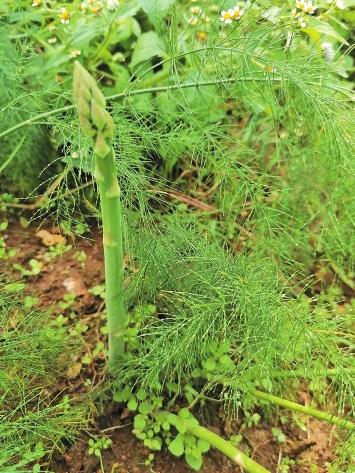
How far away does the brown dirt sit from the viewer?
4.33 ft

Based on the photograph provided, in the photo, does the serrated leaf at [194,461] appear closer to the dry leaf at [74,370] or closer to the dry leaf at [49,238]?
the dry leaf at [74,370]

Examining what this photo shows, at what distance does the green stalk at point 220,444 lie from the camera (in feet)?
3.95

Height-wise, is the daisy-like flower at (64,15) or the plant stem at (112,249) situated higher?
the daisy-like flower at (64,15)

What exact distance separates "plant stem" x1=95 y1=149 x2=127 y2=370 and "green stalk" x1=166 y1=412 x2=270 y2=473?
23cm

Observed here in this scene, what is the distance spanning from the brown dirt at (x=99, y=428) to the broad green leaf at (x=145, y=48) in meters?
0.61

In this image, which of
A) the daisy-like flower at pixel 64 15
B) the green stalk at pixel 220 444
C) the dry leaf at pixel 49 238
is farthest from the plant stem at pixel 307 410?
the daisy-like flower at pixel 64 15

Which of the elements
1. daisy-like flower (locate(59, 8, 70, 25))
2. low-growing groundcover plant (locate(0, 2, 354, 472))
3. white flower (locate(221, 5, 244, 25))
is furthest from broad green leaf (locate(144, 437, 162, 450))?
daisy-like flower (locate(59, 8, 70, 25))

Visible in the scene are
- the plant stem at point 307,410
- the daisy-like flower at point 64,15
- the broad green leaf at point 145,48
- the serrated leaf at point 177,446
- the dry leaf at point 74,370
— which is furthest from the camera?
the broad green leaf at point 145,48

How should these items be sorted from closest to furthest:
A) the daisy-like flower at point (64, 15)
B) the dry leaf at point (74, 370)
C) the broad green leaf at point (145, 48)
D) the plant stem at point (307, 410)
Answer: the plant stem at point (307, 410)
the dry leaf at point (74, 370)
the daisy-like flower at point (64, 15)
the broad green leaf at point (145, 48)

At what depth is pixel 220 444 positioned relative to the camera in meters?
1.25

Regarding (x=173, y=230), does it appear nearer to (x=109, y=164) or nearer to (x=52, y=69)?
(x=109, y=164)

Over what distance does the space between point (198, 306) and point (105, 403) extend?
0.43m

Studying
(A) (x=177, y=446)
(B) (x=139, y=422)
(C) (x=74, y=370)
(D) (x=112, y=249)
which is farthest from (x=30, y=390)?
(D) (x=112, y=249)

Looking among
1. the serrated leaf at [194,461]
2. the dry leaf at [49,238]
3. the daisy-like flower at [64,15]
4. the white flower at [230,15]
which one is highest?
the white flower at [230,15]
